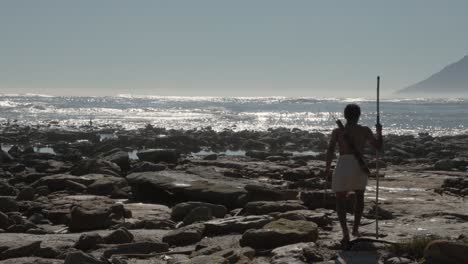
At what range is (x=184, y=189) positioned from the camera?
493 inches

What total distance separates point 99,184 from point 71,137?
70.9ft

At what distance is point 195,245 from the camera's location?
28.4 feet

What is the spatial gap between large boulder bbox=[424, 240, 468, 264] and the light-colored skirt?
4.20 ft

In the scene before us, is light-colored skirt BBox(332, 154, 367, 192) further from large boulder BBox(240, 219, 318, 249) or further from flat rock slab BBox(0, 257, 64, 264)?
flat rock slab BBox(0, 257, 64, 264)

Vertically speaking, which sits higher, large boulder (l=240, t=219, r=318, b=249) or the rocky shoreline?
large boulder (l=240, t=219, r=318, b=249)

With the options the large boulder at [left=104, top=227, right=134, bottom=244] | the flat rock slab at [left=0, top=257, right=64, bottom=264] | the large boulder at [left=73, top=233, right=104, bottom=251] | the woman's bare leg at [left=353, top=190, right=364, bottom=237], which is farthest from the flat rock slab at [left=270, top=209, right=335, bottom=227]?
the flat rock slab at [left=0, top=257, right=64, bottom=264]

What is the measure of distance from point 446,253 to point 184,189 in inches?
262

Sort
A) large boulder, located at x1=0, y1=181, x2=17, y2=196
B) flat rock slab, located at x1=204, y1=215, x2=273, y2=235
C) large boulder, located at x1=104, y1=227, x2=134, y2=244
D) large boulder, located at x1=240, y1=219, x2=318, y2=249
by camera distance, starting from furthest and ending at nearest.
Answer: large boulder, located at x1=0, y1=181, x2=17, y2=196 < flat rock slab, located at x1=204, y1=215, x2=273, y2=235 < large boulder, located at x1=104, y1=227, x2=134, y2=244 < large boulder, located at x1=240, y1=219, x2=318, y2=249

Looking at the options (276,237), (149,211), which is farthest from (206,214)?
(276,237)

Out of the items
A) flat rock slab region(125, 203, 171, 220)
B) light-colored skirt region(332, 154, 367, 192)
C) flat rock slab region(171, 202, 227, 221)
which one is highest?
light-colored skirt region(332, 154, 367, 192)

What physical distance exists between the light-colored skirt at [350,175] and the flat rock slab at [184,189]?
4.21 m

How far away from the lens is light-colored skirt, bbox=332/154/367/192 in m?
7.76

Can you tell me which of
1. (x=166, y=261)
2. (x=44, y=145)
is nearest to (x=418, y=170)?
(x=166, y=261)

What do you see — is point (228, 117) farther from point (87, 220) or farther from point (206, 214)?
point (87, 220)
